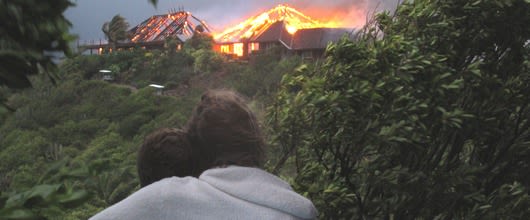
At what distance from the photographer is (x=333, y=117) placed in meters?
2.83

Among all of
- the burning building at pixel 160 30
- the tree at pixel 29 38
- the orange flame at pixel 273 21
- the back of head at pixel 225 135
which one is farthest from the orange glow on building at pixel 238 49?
the tree at pixel 29 38

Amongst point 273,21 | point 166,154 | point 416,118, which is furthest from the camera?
point 273,21

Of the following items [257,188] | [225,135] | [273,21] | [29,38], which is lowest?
[257,188]

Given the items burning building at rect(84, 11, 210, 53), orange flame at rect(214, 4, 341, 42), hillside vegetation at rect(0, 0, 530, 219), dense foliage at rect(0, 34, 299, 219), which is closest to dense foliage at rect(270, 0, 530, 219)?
hillside vegetation at rect(0, 0, 530, 219)

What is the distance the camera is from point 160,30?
55.8 metres

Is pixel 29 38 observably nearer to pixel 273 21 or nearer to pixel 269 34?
pixel 269 34

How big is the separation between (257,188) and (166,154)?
0.37m

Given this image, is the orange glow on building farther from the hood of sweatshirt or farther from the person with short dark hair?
the hood of sweatshirt

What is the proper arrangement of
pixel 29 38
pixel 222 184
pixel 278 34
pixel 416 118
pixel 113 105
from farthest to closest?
pixel 113 105, pixel 278 34, pixel 416 118, pixel 222 184, pixel 29 38

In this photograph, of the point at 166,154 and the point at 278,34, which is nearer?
the point at 166,154

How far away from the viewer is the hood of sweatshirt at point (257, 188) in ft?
6.49

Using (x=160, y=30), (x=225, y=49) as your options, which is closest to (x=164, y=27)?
(x=160, y=30)

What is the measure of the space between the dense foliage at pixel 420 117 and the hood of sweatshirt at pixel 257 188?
708 mm

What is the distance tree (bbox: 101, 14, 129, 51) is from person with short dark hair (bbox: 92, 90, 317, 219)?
55041 mm
